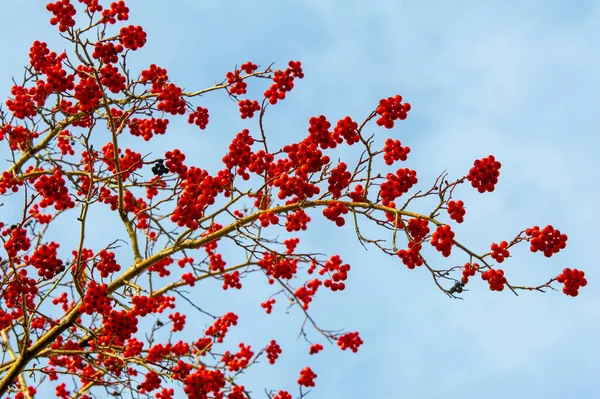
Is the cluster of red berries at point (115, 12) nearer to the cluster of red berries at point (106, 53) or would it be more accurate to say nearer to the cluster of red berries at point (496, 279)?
the cluster of red berries at point (106, 53)

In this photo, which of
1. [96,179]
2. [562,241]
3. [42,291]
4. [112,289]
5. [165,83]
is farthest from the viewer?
[165,83]

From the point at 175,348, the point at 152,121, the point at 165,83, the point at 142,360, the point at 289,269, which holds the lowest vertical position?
the point at 142,360

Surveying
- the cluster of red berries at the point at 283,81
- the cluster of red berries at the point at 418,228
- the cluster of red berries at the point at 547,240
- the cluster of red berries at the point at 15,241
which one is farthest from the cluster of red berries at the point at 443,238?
the cluster of red berries at the point at 15,241

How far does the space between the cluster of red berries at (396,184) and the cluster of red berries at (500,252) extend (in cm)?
93

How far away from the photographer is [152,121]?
7793 millimetres

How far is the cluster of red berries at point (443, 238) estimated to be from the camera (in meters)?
5.05

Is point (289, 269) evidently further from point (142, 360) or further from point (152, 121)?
point (152, 121)

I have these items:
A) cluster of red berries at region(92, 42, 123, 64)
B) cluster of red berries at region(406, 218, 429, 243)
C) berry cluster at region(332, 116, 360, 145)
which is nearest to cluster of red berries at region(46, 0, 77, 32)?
cluster of red berries at region(92, 42, 123, 64)

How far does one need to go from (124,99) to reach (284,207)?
357 cm

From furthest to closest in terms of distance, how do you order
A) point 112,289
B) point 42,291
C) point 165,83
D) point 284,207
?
point 165,83 < point 42,291 < point 112,289 < point 284,207

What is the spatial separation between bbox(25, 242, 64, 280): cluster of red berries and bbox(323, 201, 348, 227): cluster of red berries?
111 inches

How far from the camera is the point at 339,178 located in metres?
5.40

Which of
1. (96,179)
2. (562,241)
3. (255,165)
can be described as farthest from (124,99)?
(562,241)

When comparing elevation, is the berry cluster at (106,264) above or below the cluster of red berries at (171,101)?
below
